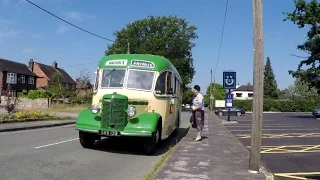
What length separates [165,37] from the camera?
69.9 m

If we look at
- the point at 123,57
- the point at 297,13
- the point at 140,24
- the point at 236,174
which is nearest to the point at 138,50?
the point at 140,24

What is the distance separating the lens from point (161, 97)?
1108cm

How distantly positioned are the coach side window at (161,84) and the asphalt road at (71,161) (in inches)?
73.0

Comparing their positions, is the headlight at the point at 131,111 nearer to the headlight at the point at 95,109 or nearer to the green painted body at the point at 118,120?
the green painted body at the point at 118,120

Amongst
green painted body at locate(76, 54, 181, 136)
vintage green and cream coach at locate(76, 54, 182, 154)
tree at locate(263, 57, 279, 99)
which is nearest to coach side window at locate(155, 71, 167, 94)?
vintage green and cream coach at locate(76, 54, 182, 154)

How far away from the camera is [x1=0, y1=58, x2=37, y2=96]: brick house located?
207 ft

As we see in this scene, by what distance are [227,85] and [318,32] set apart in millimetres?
24636

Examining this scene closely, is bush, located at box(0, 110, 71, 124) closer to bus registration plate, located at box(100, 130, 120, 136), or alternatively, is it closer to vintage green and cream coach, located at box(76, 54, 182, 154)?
vintage green and cream coach, located at box(76, 54, 182, 154)

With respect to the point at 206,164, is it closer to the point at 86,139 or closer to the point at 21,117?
the point at 86,139

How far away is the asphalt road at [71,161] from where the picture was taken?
24.0 feet

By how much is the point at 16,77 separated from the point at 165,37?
28.4 m

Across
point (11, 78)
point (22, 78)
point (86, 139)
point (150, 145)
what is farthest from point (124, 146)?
point (22, 78)

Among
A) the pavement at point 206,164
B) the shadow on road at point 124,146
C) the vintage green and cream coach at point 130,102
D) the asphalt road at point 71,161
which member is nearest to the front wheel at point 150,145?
the vintage green and cream coach at point 130,102

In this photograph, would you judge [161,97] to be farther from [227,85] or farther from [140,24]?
[140,24]
